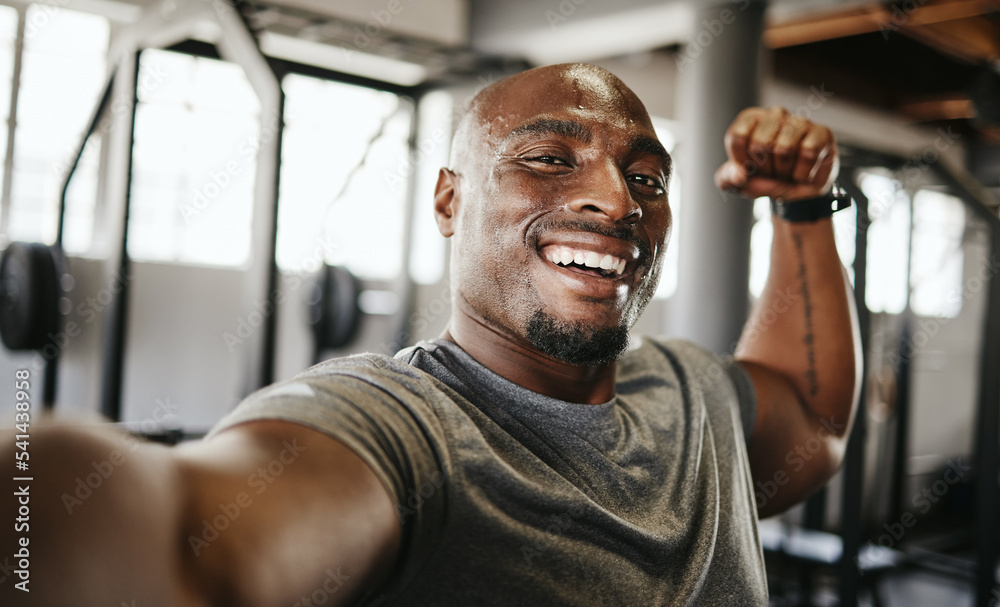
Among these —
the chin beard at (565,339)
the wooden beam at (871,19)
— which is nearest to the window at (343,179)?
the wooden beam at (871,19)

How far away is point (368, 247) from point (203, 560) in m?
4.61

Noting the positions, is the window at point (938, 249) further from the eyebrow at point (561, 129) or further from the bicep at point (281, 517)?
the bicep at point (281, 517)

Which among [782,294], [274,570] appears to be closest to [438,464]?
[274,570]

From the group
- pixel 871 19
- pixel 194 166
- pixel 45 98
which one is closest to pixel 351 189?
pixel 194 166

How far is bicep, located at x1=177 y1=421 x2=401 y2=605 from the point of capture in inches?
19.5

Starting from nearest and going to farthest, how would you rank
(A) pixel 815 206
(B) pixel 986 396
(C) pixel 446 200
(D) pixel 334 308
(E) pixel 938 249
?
(C) pixel 446 200, (A) pixel 815 206, (B) pixel 986 396, (D) pixel 334 308, (E) pixel 938 249

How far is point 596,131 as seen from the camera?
0.87m

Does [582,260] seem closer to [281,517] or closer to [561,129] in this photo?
[561,129]

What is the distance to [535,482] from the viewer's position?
72 cm

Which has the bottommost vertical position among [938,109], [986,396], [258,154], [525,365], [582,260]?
[986,396]

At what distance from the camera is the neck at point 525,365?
33.8 inches

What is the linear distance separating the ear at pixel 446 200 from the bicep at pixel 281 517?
0.46 m

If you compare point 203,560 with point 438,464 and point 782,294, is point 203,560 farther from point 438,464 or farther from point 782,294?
point 782,294

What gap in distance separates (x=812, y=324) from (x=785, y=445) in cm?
21
